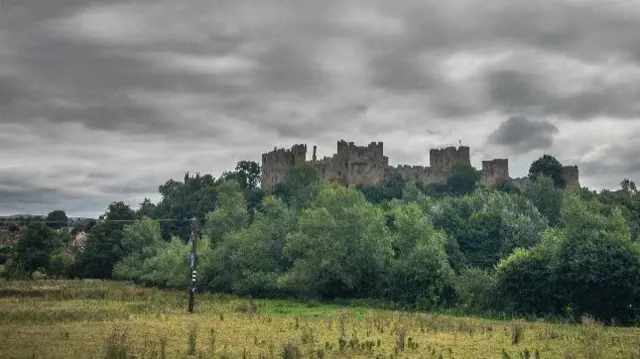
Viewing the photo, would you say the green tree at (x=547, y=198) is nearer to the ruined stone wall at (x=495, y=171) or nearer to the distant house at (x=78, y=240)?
the ruined stone wall at (x=495, y=171)

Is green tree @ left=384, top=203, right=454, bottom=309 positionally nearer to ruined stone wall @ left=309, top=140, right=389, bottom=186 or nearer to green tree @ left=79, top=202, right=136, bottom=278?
green tree @ left=79, top=202, right=136, bottom=278

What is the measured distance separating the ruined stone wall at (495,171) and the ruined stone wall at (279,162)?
41.1m

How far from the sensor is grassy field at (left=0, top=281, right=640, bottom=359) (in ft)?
73.9

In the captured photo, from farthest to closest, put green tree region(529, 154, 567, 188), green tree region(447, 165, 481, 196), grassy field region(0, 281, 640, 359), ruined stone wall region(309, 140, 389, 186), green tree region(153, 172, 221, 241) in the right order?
ruined stone wall region(309, 140, 389, 186), green tree region(447, 165, 481, 196), green tree region(529, 154, 567, 188), green tree region(153, 172, 221, 241), grassy field region(0, 281, 640, 359)

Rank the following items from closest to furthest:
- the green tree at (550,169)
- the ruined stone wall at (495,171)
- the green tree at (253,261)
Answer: the green tree at (253,261), the green tree at (550,169), the ruined stone wall at (495,171)

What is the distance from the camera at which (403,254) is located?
2074 inches

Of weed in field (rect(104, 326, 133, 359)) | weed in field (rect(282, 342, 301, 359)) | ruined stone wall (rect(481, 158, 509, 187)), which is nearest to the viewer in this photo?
weed in field (rect(282, 342, 301, 359))

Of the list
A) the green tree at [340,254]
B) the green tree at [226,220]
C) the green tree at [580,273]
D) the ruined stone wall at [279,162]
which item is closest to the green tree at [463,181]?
the ruined stone wall at [279,162]

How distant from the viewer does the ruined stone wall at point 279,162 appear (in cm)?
13662

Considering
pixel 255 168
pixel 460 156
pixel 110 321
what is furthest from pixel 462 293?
pixel 255 168

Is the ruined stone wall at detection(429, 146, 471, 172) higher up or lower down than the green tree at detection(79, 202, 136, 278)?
higher up

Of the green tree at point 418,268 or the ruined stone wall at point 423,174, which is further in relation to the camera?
the ruined stone wall at point 423,174

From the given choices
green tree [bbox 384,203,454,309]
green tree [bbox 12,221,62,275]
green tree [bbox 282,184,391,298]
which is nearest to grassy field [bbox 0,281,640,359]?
green tree [bbox 384,203,454,309]

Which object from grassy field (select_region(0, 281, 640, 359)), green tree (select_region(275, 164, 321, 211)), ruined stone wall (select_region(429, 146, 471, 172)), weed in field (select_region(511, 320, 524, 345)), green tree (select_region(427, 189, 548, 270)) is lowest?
grassy field (select_region(0, 281, 640, 359))
